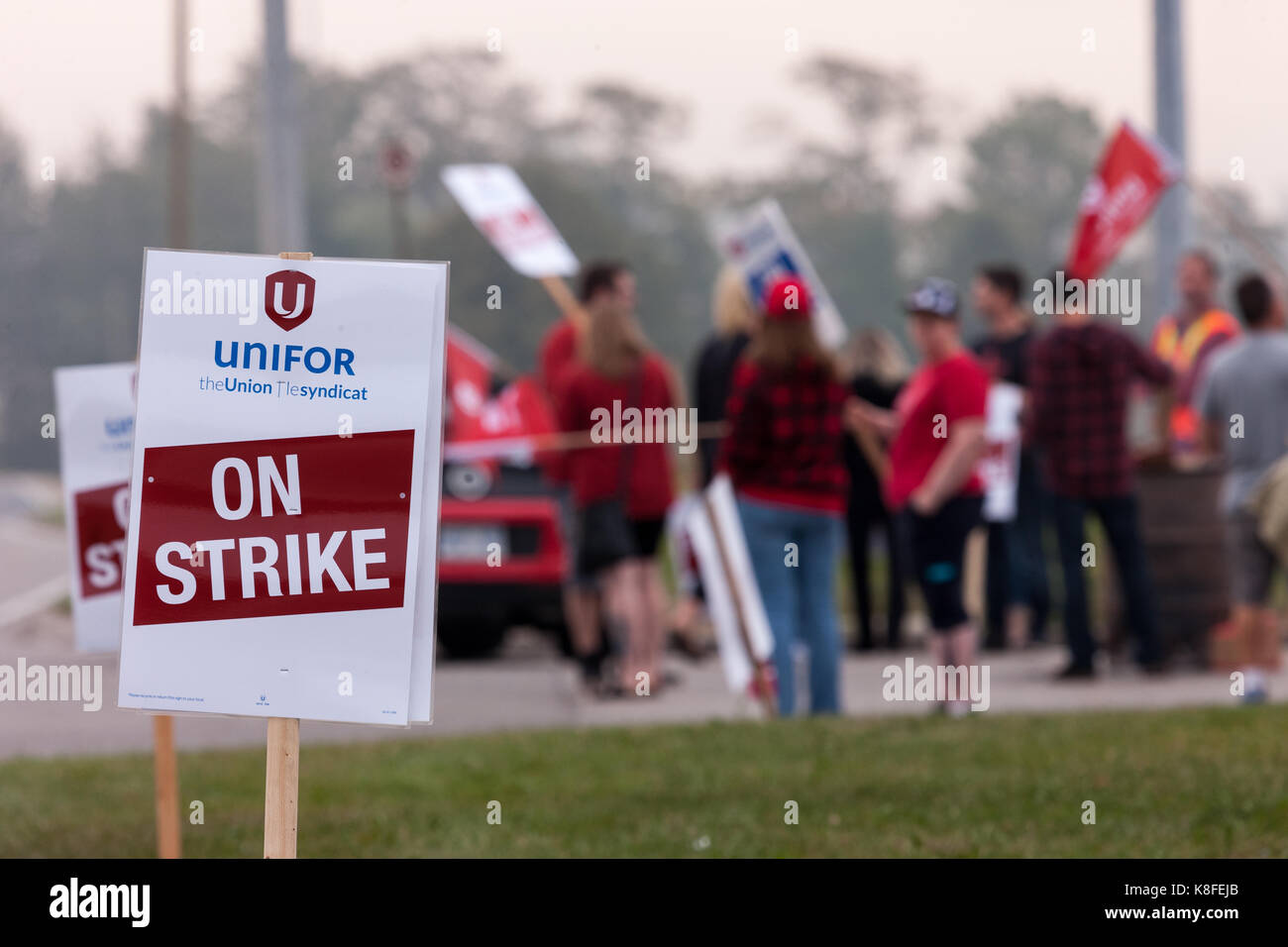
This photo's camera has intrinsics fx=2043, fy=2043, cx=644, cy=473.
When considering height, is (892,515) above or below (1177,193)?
below

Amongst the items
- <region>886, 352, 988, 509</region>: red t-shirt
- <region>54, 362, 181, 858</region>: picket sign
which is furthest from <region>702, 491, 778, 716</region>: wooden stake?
<region>54, 362, 181, 858</region>: picket sign

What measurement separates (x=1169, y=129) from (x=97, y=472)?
9510mm

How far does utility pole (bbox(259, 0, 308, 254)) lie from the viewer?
42.9 feet

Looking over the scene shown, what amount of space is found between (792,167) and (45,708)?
1011 centimetres

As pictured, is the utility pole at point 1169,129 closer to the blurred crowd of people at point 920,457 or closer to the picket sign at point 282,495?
the blurred crowd of people at point 920,457

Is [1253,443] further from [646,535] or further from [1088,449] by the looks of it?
[646,535]

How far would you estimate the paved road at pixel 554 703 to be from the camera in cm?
956

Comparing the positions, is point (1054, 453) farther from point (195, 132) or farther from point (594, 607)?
point (195, 132)

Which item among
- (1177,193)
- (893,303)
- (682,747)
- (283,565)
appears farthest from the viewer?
(893,303)

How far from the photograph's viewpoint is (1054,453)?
10672 millimetres

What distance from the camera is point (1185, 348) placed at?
11.8 metres

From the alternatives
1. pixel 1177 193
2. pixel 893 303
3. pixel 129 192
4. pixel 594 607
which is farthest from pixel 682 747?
pixel 129 192

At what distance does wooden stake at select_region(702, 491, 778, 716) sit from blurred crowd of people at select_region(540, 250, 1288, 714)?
3.8 inches

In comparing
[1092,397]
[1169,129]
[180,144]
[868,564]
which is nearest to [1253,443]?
[1092,397]
